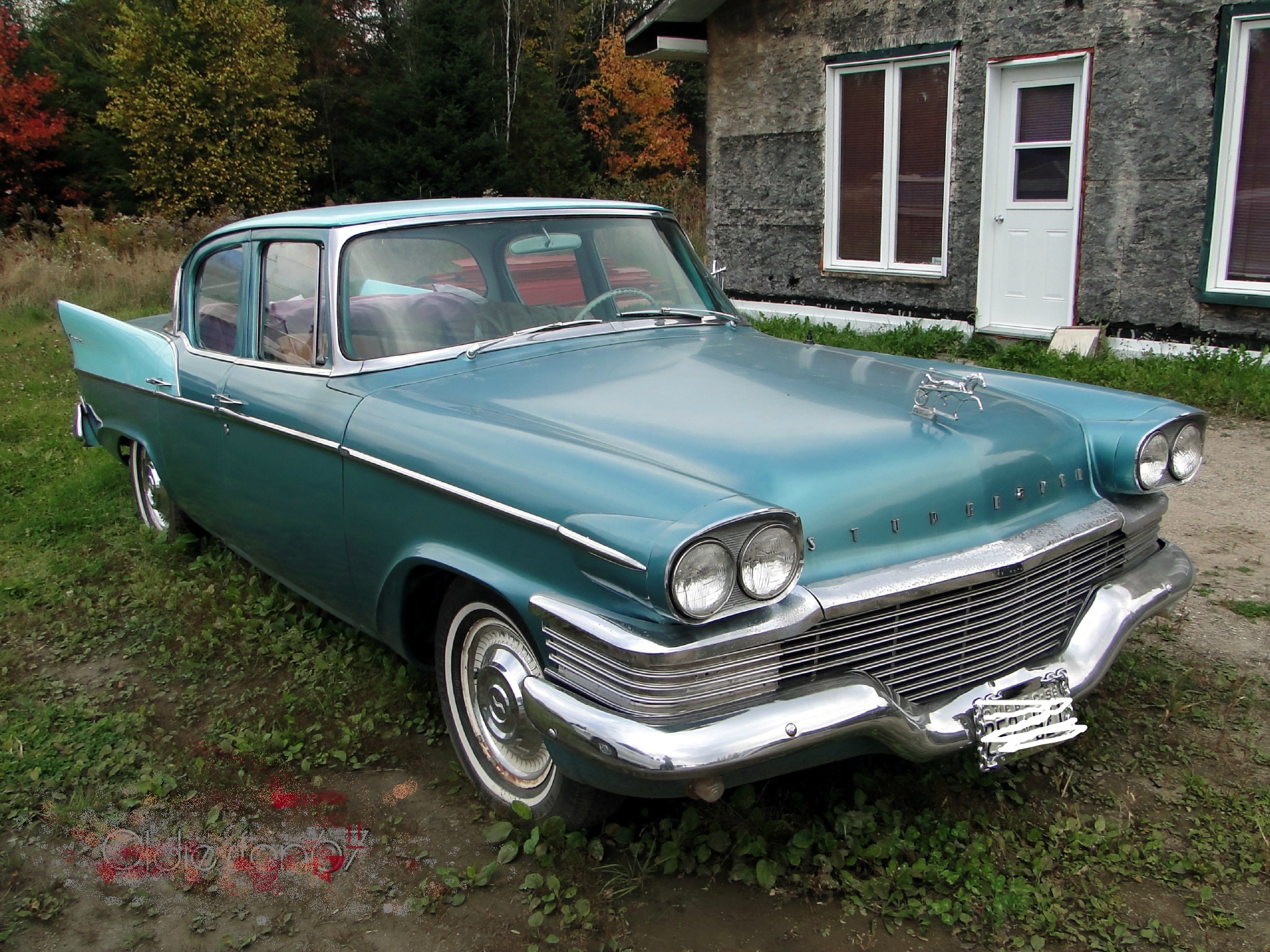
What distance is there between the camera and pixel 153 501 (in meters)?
5.13

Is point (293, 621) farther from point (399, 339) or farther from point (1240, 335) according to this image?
point (1240, 335)

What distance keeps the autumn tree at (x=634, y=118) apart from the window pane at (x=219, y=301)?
27.4 meters

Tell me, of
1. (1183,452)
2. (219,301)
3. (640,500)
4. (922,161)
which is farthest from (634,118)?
(640,500)

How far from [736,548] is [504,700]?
0.92 metres

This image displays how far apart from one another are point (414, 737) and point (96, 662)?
143 cm

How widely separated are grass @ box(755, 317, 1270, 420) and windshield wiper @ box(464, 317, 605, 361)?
95.3 inches

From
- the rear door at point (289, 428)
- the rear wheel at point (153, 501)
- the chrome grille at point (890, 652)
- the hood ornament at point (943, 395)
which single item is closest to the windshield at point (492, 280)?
the rear door at point (289, 428)

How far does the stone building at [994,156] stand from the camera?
24.1 feet

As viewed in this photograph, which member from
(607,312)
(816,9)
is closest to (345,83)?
(816,9)

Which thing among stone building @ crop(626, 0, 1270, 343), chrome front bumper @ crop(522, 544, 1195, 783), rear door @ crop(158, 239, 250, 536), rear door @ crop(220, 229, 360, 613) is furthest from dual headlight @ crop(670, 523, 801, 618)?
stone building @ crop(626, 0, 1270, 343)

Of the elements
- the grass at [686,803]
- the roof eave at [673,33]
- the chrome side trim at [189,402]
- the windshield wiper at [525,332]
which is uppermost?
the roof eave at [673,33]

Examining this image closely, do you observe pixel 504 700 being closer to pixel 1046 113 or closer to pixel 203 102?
pixel 1046 113

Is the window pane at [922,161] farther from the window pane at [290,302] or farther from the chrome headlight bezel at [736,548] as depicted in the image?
the chrome headlight bezel at [736,548]

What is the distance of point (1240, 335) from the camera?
24.1 ft
